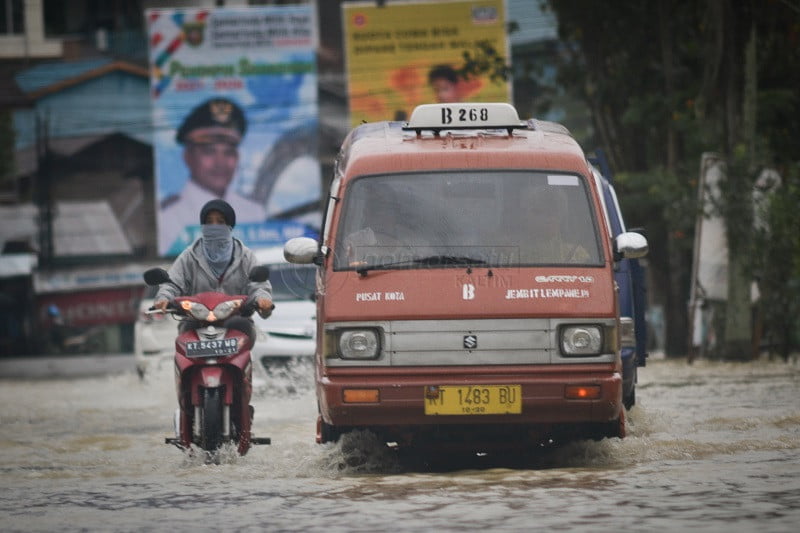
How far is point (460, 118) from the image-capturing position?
11.0 metres

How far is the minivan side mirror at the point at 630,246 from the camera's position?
33.6 feet

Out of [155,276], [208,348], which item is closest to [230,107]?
[155,276]

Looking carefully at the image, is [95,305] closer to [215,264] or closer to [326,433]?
[215,264]

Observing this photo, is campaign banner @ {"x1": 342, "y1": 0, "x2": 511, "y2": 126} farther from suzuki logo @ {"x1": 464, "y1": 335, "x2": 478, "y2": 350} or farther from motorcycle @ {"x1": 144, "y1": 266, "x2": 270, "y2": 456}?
suzuki logo @ {"x1": 464, "y1": 335, "x2": 478, "y2": 350}

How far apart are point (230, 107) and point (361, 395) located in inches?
1271

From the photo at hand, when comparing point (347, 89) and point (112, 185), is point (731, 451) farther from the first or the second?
point (112, 185)

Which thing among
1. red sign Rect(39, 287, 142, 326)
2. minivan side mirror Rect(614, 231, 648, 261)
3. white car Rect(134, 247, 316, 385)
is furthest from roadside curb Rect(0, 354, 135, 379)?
minivan side mirror Rect(614, 231, 648, 261)

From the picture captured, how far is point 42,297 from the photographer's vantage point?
→ 44031 mm

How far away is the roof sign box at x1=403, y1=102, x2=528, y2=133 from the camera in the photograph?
11.0 metres

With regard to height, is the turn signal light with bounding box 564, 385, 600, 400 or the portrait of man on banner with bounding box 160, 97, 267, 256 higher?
the portrait of man on banner with bounding box 160, 97, 267, 256

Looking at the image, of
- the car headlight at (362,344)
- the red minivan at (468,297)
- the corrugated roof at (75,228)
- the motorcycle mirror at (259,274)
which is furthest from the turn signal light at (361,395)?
the corrugated roof at (75,228)

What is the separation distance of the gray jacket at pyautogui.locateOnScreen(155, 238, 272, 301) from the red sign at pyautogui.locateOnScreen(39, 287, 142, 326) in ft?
109

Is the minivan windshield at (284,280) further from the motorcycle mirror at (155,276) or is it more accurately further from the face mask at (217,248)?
the motorcycle mirror at (155,276)

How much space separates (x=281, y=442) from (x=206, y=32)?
29.4 meters
